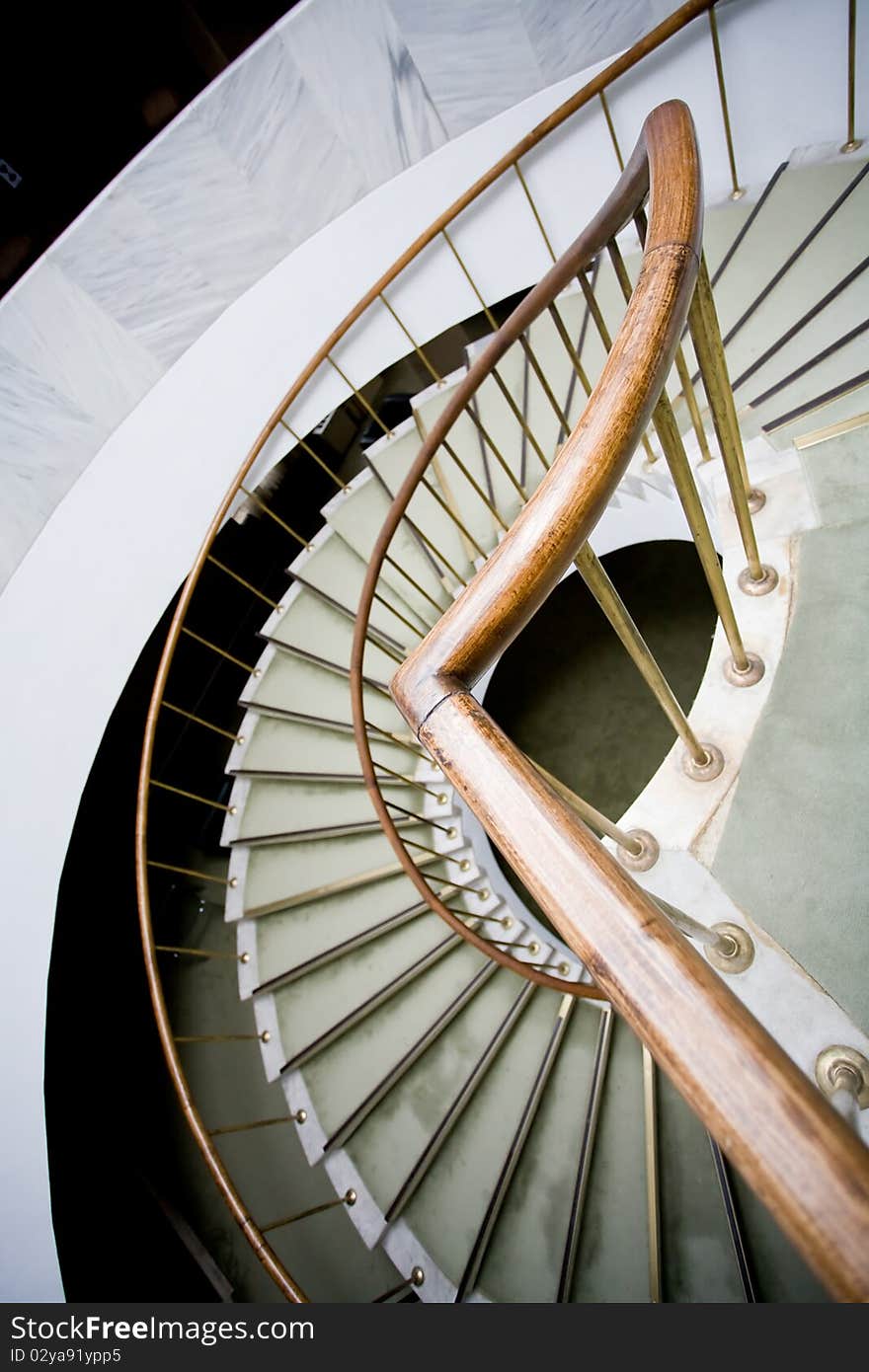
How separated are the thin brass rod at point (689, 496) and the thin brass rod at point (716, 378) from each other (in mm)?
97

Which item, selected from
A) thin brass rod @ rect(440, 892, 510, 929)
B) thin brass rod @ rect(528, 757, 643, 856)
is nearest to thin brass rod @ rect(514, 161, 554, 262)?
thin brass rod @ rect(528, 757, 643, 856)

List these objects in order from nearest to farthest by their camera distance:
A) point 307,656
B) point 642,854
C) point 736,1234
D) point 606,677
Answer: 1. point 642,854
2. point 736,1234
3. point 307,656
4. point 606,677

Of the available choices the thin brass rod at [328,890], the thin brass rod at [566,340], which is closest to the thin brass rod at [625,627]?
the thin brass rod at [566,340]

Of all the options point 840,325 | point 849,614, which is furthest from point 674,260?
point 840,325

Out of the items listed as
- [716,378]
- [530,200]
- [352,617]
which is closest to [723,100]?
[530,200]

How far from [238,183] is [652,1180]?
17.6 feet

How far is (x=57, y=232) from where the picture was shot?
4215mm

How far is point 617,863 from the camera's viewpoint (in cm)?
90

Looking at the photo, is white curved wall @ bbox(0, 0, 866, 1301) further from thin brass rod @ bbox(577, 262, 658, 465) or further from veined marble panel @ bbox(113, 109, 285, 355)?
thin brass rod @ bbox(577, 262, 658, 465)

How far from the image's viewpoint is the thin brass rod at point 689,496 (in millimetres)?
1273

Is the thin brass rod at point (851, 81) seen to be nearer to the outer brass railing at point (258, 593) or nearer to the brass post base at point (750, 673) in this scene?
the outer brass railing at point (258, 593)

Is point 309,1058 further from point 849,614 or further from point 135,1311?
point 849,614

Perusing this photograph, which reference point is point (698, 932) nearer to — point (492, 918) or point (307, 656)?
point (492, 918)

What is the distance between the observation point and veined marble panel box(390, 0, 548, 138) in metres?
3.57
